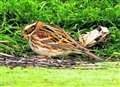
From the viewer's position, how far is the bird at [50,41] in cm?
729

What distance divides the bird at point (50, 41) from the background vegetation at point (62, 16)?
269 mm

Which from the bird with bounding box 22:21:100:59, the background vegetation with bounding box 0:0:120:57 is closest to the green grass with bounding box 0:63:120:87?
the bird with bounding box 22:21:100:59

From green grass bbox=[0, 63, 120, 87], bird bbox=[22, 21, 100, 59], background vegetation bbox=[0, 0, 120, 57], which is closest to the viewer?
green grass bbox=[0, 63, 120, 87]

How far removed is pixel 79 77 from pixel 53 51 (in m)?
1.21

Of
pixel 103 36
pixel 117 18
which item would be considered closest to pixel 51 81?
pixel 103 36

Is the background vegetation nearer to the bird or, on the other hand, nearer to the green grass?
the bird

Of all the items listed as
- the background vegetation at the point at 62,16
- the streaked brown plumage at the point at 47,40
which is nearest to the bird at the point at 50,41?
the streaked brown plumage at the point at 47,40

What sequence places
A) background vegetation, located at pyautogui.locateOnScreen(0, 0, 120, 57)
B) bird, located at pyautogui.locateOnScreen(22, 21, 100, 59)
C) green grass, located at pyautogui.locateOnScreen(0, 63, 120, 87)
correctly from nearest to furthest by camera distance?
green grass, located at pyautogui.locateOnScreen(0, 63, 120, 87) < bird, located at pyautogui.locateOnScreen(22, 21, 100, 59) < background vegetation, located at pyautogui.locateOnScreen(0, 0, 120, 57)

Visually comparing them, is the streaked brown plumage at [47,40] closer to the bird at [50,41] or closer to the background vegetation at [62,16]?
the bird at [50,41]

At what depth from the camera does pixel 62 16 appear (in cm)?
854

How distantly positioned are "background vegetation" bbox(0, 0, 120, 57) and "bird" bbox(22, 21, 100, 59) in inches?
10.6

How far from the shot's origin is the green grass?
19.0 ft

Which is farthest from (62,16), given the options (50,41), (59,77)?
(59,77)

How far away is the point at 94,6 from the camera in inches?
358
